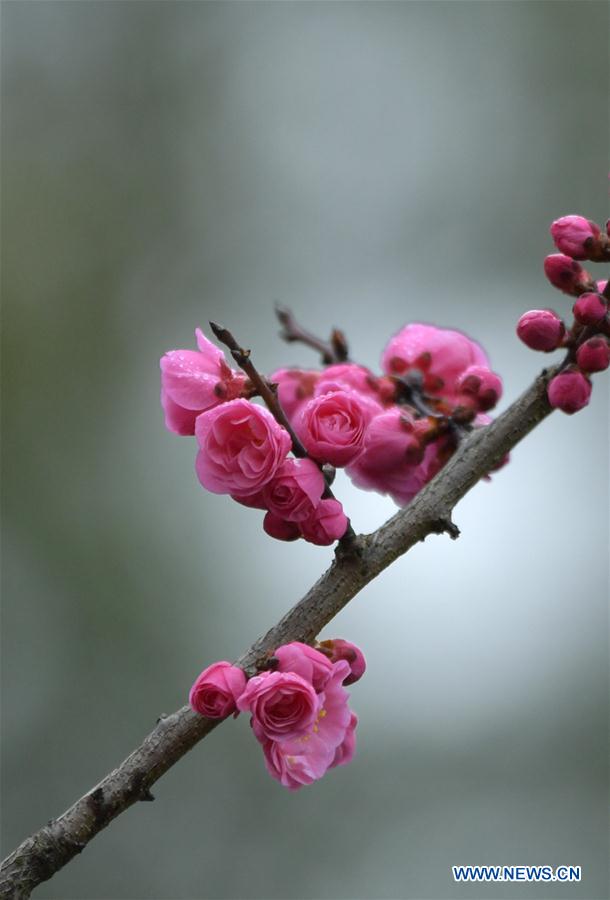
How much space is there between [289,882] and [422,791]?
1.09 metres

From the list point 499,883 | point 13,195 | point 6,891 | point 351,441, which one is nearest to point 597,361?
point 351,441

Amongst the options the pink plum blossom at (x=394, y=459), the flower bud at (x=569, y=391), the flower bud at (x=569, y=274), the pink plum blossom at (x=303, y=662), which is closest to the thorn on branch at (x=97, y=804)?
the pink plum blossom at (x=303, y=662)

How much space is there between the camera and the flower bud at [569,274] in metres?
1.45

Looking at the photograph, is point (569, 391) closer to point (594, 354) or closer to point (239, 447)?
point (594, 354)

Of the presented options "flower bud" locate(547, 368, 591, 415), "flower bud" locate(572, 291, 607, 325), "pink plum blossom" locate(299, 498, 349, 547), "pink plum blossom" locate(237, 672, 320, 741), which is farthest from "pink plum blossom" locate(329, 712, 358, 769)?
"flower bud" locate(572, 291, 607, 325)

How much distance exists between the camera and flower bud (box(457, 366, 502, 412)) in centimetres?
171

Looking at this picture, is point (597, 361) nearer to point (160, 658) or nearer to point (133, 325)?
point (160, 658)

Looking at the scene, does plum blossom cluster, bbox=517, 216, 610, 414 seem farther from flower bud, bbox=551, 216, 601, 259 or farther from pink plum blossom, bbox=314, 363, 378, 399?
pink plum blossom, bbox=314, 363, 378, 399

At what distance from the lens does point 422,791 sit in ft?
20.8

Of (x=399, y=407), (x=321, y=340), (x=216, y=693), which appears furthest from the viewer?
(x=321, y=340)

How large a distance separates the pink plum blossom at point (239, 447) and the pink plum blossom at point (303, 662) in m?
0.21

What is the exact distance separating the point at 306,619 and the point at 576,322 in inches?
21.6

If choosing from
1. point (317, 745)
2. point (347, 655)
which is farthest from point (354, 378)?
point (317, 745)

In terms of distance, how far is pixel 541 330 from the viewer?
144 cm
